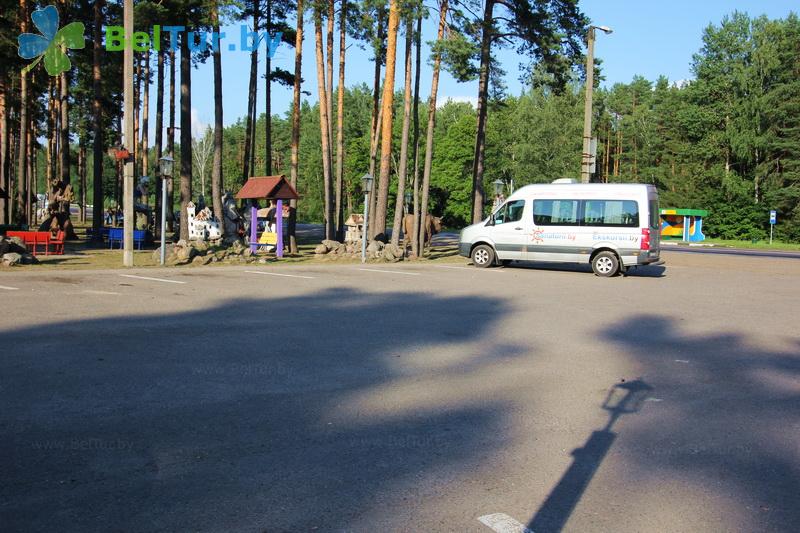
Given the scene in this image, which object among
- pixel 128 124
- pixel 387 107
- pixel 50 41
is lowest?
pixel 128 124

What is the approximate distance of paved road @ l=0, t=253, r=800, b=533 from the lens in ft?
13.7

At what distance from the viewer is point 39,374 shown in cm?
712

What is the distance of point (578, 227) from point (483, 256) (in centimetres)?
329

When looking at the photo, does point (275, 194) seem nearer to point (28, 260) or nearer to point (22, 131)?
point (28, 260)

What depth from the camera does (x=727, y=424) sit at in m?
Answer: 6.06

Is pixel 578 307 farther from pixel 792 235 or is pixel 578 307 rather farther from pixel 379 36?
pixel 792 235

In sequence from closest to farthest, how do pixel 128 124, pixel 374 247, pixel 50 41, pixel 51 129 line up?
1. pixel 128 124
2. pixel 374 247
3. pixel 50 41
4. pixel 51 129

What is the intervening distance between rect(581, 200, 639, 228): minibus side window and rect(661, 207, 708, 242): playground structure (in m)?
36.5

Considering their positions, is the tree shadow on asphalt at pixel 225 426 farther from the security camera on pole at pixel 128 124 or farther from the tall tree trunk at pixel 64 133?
the tall tree trunk at pixel 64 133

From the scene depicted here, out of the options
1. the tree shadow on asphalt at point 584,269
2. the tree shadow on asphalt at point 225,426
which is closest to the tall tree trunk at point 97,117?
the tree shadow on asphalt at point 584,269

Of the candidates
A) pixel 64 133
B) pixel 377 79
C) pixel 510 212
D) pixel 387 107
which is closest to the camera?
pixel 510 212

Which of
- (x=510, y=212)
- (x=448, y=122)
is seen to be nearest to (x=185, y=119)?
(x=510, y=212)

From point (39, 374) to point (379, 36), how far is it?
25.2 m

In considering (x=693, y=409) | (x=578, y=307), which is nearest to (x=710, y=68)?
(x=578, y=307)
